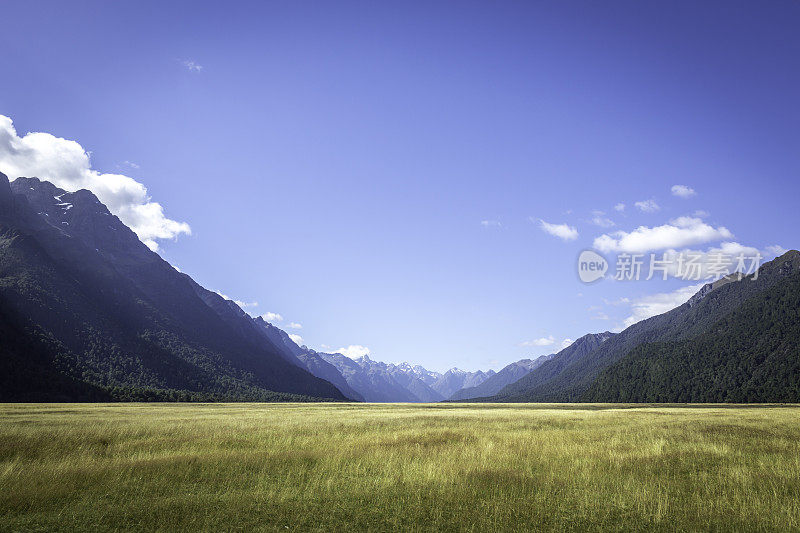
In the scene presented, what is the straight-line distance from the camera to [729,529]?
Answer: 8500mm

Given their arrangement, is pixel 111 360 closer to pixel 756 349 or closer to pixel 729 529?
pixel 729 529

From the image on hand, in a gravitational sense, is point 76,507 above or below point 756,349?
below

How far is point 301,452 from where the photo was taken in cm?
1750

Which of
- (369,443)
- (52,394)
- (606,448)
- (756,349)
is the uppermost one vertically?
(756,349)

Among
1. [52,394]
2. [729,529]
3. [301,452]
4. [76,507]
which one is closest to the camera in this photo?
[729,529]

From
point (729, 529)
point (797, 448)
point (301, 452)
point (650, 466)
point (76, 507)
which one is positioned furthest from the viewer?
point (797, 448)

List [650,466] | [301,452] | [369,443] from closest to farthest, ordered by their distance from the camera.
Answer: [650,466]
[301,452]
[369,443]

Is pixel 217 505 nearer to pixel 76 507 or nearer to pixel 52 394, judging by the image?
pixel 76 507

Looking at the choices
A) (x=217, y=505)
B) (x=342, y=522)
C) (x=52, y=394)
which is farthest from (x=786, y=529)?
(x=52, y=394)

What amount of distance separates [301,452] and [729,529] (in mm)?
14634

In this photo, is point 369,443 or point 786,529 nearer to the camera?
point 786,529

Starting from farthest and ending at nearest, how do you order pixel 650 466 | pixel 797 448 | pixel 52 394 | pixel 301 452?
pixel 52 394 → pixel 797 448 → pixel 301 452 → pixel 650 466

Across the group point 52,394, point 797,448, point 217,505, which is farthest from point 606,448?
point 52,394

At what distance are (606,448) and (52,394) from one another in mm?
157333
